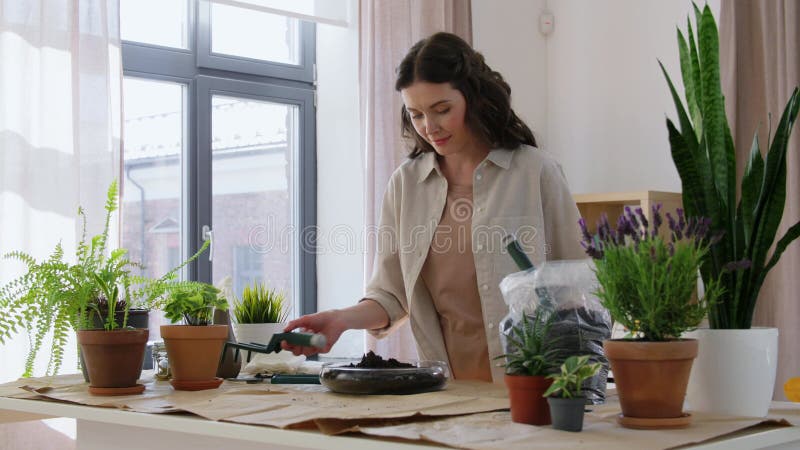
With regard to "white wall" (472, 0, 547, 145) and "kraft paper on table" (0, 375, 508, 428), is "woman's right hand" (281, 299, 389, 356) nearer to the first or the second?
"kraft paper on table" (0, 375, 508, 428)

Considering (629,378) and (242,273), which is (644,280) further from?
(242,273)

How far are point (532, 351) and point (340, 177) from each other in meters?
2.99

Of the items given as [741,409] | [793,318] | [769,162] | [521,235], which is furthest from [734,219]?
[793,318]

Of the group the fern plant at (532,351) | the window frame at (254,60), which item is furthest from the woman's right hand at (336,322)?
the window frame at (254,60)

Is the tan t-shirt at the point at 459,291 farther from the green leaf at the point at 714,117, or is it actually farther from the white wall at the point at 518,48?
the white wall at the point at 518,48

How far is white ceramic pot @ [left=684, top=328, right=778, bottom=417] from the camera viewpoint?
1.37m

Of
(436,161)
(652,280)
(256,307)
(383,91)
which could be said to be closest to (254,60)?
(383,91)

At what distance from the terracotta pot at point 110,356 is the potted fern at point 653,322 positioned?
92 centimetres

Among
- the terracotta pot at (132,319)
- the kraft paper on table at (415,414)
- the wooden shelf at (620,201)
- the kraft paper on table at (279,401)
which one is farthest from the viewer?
the wooden shelf at (620,201)

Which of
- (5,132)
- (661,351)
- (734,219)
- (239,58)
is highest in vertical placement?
(239,58)

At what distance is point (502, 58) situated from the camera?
4.43m

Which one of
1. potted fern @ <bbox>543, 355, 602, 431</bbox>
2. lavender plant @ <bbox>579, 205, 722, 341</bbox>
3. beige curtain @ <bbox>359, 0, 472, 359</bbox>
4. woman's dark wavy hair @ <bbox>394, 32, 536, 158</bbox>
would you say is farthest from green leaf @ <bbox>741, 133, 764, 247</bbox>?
beige curtain @ <bbox>359, 0, 472, 359</bbox>

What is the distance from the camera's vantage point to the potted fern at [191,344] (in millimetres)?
1740

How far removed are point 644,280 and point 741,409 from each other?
0.32 meters
